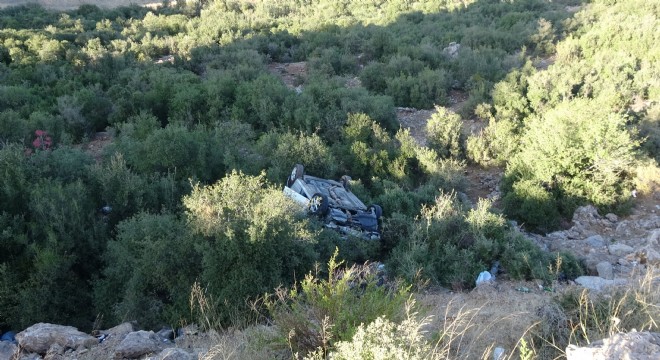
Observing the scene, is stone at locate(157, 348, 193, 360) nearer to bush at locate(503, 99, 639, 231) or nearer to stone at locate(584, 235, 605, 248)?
stone at locate(584, 235, 605, 248)

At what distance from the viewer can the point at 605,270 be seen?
25.9 ft

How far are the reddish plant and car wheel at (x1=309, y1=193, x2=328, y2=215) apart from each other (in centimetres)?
697

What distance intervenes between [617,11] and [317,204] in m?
24.2

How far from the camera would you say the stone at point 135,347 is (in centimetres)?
471

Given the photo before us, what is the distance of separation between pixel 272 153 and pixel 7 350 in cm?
747

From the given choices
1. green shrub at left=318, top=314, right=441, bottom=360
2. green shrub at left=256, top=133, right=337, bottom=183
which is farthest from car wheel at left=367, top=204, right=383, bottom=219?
green shrub at left=318, top=314, right=441, bottom=360

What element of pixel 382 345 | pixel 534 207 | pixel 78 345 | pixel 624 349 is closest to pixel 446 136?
pixel 534 207

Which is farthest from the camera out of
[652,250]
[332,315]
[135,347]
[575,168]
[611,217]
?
[575,168]

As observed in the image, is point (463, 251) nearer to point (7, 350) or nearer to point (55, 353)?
point (55, 353)

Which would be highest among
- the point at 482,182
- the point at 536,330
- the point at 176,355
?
the point at 536,330

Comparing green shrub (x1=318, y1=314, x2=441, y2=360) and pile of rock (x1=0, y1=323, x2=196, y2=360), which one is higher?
green shrub (x1=318, y1=314, x2=441, y2=360)

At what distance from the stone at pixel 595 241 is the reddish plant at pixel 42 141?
11.9 m

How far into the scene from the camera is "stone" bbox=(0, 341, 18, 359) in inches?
203

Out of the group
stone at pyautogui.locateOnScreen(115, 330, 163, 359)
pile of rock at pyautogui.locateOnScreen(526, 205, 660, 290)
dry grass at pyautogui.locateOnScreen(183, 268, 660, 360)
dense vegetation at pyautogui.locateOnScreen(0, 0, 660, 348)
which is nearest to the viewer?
dry grass at pyautogui.locateOnScreen(183, 268, 660, 360)
